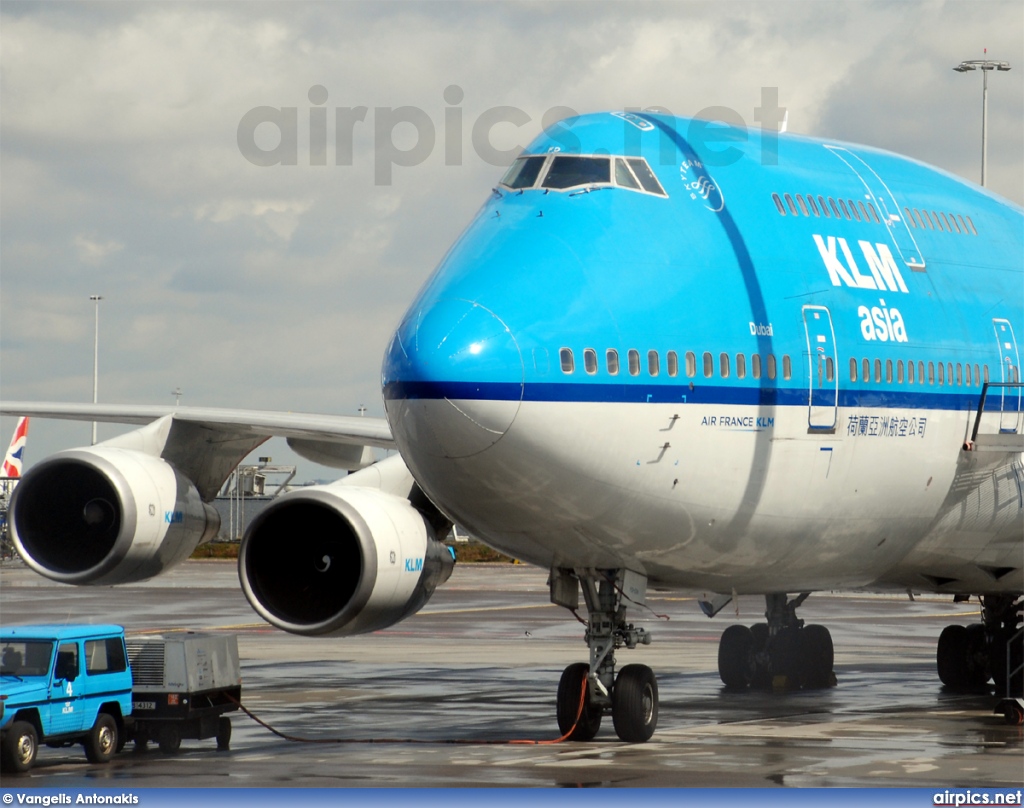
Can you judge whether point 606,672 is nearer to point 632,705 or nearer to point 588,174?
point 632,705

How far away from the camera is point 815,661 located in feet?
91.3

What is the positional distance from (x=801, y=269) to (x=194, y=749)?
896 cm

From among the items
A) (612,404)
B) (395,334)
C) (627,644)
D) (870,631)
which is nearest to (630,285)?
(612,404)

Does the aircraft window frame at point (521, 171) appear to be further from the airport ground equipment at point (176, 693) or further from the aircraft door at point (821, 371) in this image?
the airport ground equipment at point (176, 693)

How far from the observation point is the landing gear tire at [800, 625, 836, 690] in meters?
27.8

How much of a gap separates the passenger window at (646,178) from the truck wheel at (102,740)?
27.4 ft

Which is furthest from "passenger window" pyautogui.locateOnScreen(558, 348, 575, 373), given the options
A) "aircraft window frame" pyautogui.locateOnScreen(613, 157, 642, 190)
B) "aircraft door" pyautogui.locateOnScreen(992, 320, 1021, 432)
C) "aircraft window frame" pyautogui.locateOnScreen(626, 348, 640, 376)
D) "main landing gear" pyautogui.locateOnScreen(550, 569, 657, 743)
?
"aircraft door" pyautogui.locateOnScreen(992, 320, 1021, 432)

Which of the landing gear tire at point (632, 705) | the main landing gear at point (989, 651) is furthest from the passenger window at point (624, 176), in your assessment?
the main landing gear at point (989, 651)

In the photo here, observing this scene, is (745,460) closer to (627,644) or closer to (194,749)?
(627,644)

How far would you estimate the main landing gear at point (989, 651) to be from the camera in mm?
25766

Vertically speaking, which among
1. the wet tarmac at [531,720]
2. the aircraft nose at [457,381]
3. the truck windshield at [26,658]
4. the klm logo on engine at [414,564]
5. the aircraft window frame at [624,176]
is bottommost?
the wet tarmac at [531,720]

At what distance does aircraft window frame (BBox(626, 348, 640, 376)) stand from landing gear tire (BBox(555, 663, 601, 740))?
3669mm

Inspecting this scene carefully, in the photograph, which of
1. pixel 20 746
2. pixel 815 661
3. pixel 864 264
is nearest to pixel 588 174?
pixel 864 264

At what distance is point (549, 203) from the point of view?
61.0 feet
